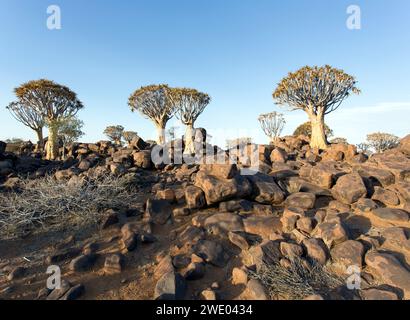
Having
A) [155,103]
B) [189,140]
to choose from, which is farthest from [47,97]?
[189,140]

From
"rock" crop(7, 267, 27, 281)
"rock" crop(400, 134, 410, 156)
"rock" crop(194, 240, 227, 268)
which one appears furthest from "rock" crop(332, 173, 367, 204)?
"rock" crop(7, 267, 27, 281)

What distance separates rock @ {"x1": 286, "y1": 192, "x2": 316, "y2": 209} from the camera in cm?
565

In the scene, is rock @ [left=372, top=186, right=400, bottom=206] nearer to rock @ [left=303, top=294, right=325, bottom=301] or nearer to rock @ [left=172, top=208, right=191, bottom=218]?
rock @ [left=303, top=294, right=325, bottom=301]

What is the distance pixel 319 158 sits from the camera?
427 inches

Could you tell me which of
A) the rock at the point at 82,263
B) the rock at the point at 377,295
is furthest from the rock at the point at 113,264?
the rock at the point at 377,295

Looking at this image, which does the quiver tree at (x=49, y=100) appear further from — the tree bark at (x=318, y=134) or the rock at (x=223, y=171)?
the tree bark at (x=318, y=134)

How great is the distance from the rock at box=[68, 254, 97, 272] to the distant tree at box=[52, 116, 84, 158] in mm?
14956

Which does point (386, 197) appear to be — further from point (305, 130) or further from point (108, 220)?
point (305, 130)

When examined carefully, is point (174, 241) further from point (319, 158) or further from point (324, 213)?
point (319, 158)

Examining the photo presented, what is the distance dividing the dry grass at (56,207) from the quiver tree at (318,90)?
13768 mm

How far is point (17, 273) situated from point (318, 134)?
1656cm

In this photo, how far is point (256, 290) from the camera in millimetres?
3311

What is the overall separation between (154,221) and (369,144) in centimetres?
3016

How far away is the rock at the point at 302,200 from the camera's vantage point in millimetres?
5648
